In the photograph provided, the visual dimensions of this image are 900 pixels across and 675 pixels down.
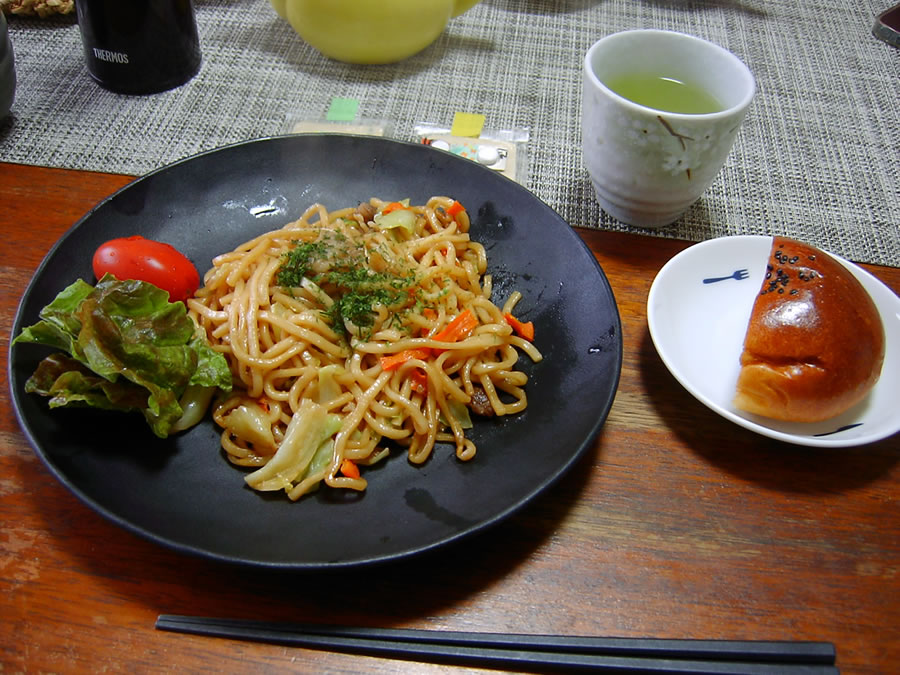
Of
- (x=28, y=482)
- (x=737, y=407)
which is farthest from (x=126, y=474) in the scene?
(x=737, y=407)

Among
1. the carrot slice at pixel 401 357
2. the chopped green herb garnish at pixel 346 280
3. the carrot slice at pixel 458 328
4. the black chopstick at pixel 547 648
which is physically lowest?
the black chopstick at pixel 547 648

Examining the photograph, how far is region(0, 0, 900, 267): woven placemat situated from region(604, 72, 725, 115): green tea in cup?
1.32 feet

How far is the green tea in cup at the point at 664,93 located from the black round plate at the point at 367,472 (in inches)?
22.6

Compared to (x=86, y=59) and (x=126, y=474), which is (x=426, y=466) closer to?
(x=126, y=474)

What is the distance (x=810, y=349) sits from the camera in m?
1.59

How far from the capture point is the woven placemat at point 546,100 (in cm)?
247

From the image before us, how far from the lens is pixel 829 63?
128 inches

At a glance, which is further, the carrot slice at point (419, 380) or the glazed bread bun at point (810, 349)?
the carrot slice at point (419, 380)

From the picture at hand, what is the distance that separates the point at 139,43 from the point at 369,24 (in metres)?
0.94

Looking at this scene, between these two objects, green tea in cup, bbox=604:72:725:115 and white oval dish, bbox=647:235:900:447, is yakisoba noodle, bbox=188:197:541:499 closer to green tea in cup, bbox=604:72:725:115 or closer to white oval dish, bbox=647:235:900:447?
white oval dish, bbox=647:235:900:447

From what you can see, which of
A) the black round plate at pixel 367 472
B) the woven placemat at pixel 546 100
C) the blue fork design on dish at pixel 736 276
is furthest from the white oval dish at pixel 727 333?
the woven placemat at pixel 546 100

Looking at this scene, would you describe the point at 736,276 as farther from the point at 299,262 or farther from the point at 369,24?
the point at 369,24

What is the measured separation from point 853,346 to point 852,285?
213 mm

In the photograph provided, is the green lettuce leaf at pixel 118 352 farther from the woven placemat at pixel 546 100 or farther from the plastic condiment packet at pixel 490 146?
the plastic condiment packet at pixel 490 146
